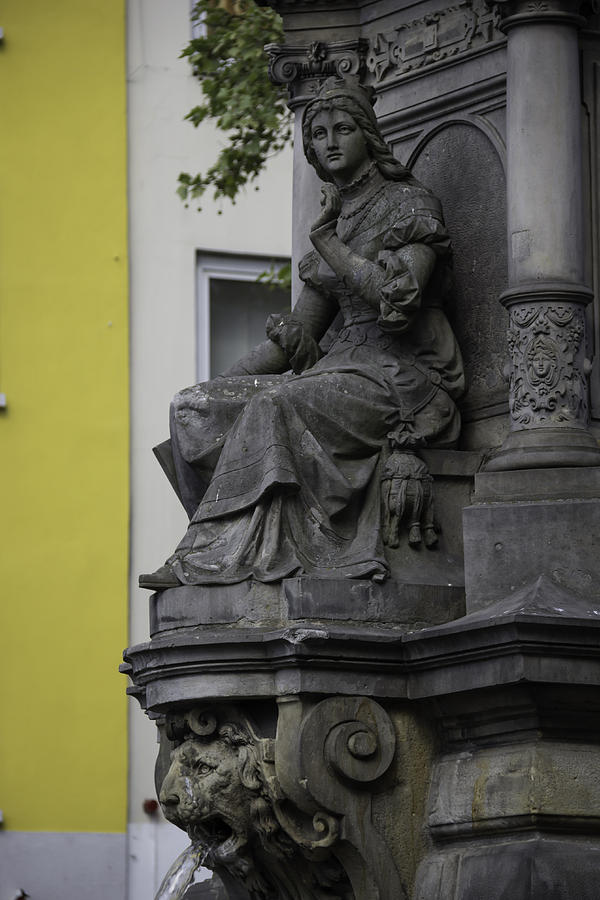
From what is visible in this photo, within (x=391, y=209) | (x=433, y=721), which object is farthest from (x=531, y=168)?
(x=433, y=721)

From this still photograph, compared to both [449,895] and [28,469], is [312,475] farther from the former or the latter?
[28,469]

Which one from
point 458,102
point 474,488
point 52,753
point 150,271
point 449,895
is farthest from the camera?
point 150,271

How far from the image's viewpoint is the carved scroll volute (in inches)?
398

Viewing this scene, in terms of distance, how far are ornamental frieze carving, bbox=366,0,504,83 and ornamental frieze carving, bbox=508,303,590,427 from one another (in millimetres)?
1432

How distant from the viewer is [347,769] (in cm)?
1015

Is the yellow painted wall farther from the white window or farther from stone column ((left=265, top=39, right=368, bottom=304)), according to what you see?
stone column ((left=265, top=39, right=368, bottom=304))

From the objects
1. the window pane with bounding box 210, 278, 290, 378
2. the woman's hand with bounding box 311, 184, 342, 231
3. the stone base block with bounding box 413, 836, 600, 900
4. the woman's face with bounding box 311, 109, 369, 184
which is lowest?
the stone base block with bounding box 413, 836, 600, 900

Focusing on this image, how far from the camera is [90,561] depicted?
19531 millimetres

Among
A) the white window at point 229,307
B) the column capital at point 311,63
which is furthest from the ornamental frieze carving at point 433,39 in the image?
the white window at point 229,307

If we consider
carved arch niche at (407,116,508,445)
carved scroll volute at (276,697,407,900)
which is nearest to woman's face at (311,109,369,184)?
carved arch niche at (407,116,508,445)

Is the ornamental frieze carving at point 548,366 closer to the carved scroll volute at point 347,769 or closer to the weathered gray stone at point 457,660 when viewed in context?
the weathered gray stone at point 457,660

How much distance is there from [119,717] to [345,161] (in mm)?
8853

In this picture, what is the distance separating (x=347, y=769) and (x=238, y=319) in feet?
34.9

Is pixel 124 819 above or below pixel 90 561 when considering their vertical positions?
below
